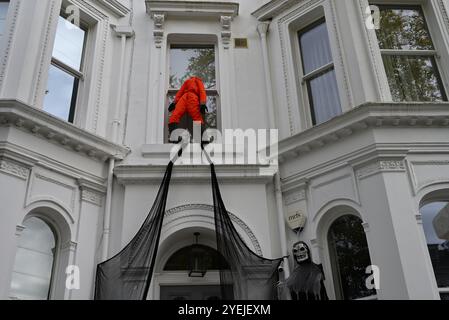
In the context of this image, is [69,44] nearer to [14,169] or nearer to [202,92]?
[202,92]

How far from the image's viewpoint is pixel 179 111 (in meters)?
7.95

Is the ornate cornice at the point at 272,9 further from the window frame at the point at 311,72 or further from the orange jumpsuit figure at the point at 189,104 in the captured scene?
the orange jumpsuit figure at the point at 189,104

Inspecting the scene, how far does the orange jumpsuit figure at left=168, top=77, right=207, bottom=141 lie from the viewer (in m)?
7.93

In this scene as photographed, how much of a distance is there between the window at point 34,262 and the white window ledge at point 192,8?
4517mm

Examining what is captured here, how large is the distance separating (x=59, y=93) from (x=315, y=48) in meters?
4.43

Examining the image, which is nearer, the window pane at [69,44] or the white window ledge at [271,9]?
the window pane at [69,44]

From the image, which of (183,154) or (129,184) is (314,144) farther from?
(129,184)

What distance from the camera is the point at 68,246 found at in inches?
263

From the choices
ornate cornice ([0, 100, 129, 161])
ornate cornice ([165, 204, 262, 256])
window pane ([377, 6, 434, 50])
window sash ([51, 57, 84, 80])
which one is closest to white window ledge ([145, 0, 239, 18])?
window sash ([51, 57, 84, 80])

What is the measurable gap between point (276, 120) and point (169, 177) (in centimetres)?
215

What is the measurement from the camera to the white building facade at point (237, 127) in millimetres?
6387

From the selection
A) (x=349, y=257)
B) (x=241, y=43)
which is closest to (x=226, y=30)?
(x=241, y=43)

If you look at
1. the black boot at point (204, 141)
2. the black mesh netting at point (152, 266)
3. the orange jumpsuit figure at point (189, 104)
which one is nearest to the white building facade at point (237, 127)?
the orange jumpsuit figure at point (189, 104)
